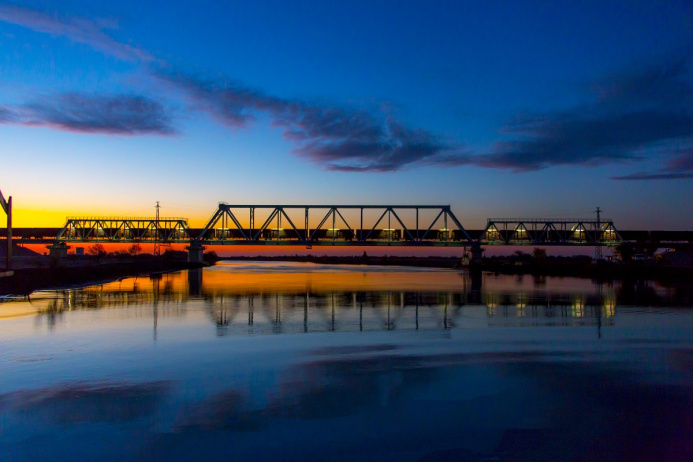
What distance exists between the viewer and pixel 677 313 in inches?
1136

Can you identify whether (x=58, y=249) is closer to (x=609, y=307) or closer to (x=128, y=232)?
(x=128, y=232)

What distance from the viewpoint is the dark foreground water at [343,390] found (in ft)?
29.5

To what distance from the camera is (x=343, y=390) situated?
40.4 feet

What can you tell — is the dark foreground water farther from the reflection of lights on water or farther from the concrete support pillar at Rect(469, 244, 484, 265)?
the concrete support pillar at Rect(469, 244, 484, 265)

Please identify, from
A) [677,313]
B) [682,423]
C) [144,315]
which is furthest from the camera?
[677,313]

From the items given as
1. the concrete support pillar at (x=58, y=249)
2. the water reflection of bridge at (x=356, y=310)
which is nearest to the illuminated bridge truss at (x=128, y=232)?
the concrete support pillar at (x=58, y=249)

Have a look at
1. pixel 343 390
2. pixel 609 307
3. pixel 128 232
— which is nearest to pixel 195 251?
pixel 128 232

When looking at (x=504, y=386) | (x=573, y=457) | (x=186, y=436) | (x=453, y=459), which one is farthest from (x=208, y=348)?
(x=573, y=457)

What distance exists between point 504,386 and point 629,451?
3960 mm

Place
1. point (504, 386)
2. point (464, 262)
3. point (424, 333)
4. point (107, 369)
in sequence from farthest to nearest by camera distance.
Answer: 1. point (464, 262)
2. point (424, 333)
3. point (107, 369)
4. point (504, 386)

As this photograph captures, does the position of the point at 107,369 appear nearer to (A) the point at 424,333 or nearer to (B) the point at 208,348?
(B) the point at 208,348

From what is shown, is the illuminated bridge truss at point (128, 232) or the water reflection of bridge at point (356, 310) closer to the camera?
the water reflection of bridge at point (356, 310)

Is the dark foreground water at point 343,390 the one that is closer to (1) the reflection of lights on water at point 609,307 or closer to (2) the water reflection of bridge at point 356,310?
(2) the water reflection of bridge at point 356,310

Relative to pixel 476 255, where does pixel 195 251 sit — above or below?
above
